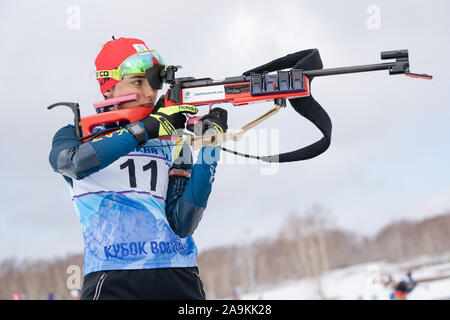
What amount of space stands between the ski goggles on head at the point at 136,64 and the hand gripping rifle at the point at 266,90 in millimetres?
59

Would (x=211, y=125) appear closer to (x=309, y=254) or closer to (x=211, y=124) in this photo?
(x=211, y=124)

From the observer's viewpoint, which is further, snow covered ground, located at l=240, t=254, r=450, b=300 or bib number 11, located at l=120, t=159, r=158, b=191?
snow covered ground, located at l=240, t=254, r=450, b=300

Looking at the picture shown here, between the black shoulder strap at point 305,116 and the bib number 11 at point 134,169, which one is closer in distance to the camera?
the bib number 11 at point 134,169

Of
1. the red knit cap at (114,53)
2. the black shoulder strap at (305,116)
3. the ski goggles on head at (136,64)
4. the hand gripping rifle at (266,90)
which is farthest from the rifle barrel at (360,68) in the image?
the red knit cap at (114,53)

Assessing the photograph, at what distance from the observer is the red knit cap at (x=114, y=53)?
3469 millimetres

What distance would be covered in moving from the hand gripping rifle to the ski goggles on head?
0.06 m

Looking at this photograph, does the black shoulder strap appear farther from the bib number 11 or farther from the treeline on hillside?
the treeline on hillside

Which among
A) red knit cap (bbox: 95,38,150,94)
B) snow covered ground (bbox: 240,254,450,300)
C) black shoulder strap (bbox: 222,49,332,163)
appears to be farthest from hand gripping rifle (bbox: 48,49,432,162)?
snow covered ground (bbox: 240,254,450,300)

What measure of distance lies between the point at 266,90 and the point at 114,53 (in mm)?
1066

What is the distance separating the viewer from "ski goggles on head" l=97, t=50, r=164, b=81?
337 centimetres

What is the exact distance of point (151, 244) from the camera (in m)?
3.08

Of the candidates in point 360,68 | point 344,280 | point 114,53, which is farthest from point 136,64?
point 344,280

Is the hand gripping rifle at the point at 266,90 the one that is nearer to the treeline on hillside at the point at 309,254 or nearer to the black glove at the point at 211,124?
the black glove at the point at 211,124
